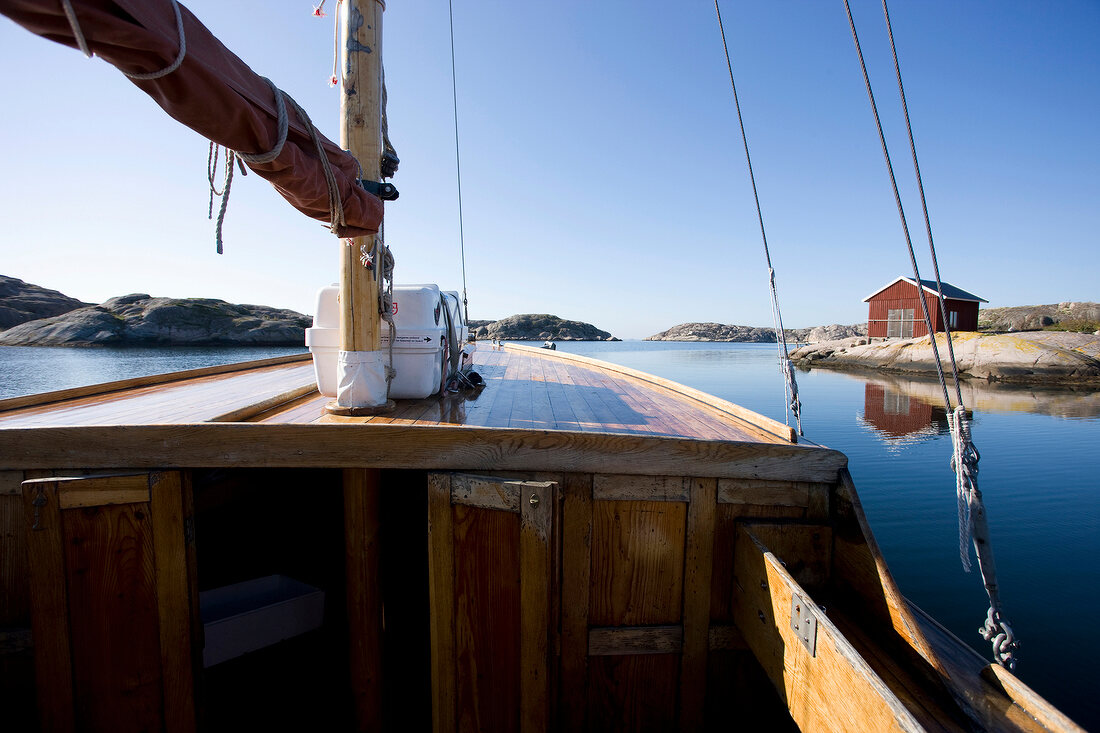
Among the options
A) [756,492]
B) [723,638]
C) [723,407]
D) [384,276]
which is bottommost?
[723,638]

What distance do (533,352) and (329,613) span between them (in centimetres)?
771

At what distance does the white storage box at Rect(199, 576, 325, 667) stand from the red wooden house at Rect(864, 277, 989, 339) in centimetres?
3638

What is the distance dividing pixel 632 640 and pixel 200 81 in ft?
10.6

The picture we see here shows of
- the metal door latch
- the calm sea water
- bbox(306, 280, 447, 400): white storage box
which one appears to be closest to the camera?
the metal door latch

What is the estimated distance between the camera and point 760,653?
7.64 feet

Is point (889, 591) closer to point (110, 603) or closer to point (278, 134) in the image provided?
point (278, 134)

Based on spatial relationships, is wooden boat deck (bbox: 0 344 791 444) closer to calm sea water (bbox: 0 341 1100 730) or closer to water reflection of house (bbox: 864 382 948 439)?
→ calm sea water (bbox: 0 341 1100 730)

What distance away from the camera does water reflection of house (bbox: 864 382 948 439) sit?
13644 mm

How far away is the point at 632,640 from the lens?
2.66 meters

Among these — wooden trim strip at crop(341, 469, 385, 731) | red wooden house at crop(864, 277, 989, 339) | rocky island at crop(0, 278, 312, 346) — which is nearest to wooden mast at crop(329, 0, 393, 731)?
wooden trim strip at crop(341, 469, 385, 731)

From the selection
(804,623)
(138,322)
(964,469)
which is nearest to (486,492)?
(804,623)

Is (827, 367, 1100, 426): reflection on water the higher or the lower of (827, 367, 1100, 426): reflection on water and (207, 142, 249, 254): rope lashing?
the lower

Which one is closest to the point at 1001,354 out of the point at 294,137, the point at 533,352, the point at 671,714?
the point at 533,352

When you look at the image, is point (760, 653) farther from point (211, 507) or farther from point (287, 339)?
point (287, 339)
